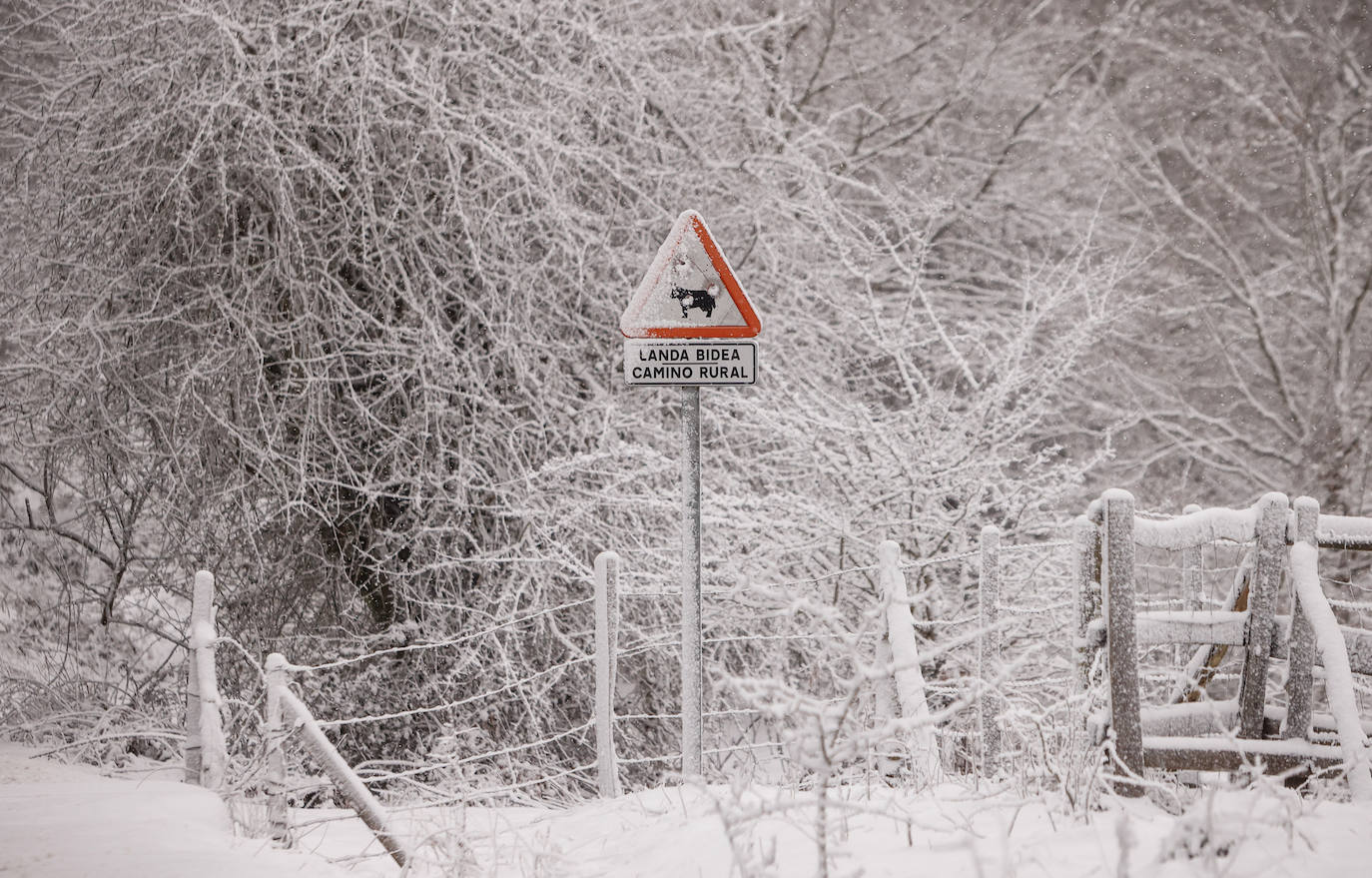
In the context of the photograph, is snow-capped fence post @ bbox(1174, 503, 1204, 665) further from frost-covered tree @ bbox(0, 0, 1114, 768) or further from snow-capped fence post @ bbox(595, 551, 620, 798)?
snow-capped fence post @ bbox(595, 551, 620, 798)

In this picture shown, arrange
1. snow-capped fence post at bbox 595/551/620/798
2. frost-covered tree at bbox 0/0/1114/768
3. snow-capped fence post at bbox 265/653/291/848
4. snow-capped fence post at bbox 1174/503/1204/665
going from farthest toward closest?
frost-covered tree at bbox 0/0/1114/768
snow-capped fence post at bbox 1174/503/1204/665
snow-capped fence post at bbox 595/551/620/798
snow-capped fence post at bbox 265/653/291/848

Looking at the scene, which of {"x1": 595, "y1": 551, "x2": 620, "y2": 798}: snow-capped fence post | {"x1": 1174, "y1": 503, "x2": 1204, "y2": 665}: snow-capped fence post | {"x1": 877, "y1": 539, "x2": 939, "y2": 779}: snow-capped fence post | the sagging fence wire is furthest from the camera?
the sagging fence wire

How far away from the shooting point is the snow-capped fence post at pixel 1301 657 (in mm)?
4078

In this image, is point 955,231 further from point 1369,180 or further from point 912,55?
point 1369,180

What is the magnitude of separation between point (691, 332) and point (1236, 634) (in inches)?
86.2

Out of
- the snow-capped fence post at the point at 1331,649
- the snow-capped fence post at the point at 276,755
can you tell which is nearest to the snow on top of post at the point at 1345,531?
the snow-capped fence post at the point at 1331,649

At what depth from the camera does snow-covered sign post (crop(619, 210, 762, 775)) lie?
13.5 ft

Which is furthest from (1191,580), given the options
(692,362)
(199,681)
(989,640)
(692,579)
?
(199,681)

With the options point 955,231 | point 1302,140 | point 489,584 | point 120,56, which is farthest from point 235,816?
point 1302,140

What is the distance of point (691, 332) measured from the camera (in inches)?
163

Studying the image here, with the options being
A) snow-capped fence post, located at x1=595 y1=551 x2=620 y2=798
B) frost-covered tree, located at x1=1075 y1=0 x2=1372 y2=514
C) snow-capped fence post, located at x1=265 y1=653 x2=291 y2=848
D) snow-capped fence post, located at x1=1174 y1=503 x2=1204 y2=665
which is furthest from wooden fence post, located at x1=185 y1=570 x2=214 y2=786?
frost-covered tree, located at x1=1075 y1=0 x2=1372 y2=514

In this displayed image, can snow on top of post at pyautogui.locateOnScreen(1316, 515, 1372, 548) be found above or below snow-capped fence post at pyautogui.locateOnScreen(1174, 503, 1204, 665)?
above

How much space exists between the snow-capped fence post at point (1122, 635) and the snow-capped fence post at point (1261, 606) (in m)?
0.54

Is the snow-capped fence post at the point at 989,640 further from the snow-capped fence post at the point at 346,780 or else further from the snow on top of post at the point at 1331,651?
the snow-capped fence post at the point at 346,780
